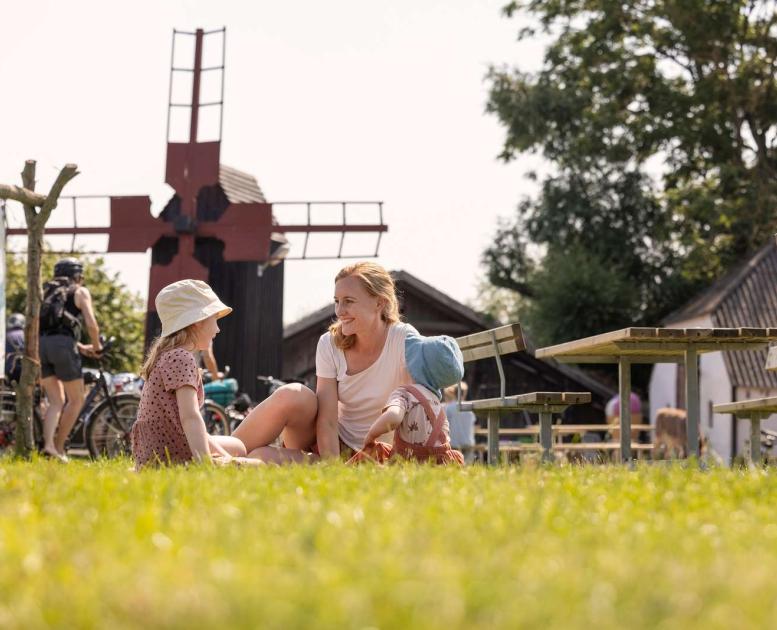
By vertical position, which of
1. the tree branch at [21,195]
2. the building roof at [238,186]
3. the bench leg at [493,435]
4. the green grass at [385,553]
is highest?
the building roof at [238,186]

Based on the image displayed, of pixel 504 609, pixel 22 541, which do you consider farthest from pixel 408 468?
pixel 504 609

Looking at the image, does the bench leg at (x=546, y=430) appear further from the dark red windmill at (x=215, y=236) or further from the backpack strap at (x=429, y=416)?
the dark red windmill at (x=215, y=236)

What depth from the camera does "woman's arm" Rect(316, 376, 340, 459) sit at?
7031 millimetres

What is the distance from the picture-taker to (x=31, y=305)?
403 inches

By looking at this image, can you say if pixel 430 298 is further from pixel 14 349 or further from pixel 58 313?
pixel 58 313

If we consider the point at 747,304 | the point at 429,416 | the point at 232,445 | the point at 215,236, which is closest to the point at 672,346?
the point at 429,416

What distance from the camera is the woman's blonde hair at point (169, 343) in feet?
21.9

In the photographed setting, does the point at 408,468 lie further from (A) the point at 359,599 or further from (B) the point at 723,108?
(B) the point at 723,108

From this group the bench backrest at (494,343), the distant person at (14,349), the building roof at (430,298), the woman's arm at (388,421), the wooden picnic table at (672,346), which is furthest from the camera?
the building roof at (430,298)

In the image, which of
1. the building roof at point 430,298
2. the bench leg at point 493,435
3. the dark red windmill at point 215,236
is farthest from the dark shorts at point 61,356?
the building roof at point 430,298

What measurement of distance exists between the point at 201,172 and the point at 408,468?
21.3 metres

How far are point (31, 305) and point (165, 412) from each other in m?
4.07

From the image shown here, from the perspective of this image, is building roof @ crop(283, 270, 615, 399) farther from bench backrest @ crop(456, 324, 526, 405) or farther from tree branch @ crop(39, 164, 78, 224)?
bench backrest @ crop(456, 324, 526, 405)

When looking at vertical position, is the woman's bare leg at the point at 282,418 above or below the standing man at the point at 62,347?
below
